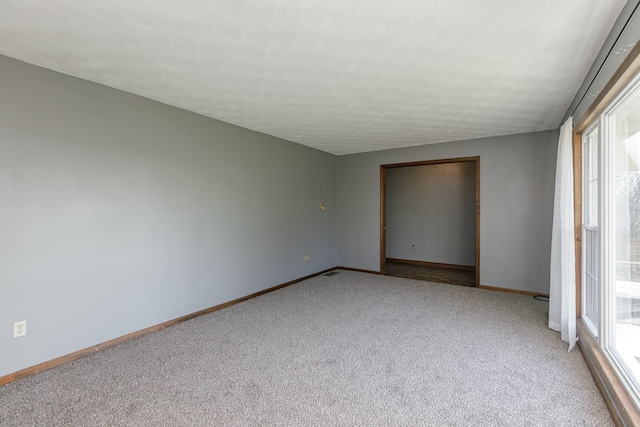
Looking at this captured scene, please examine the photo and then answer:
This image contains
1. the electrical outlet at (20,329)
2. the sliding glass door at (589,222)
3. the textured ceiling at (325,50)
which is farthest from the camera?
the sliding glass door at (589,222)

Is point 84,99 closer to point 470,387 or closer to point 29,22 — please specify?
point 29,22

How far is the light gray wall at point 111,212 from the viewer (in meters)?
2.22

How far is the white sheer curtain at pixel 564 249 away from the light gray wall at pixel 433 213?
3.16 meters

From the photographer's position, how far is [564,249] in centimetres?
286

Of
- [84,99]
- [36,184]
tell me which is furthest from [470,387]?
[84,99]

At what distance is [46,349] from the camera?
7.68 feet

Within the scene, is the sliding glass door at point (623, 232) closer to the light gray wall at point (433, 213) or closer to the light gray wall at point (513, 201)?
the light gray wall at point (513, 201)

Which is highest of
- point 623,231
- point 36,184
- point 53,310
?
point 36,184

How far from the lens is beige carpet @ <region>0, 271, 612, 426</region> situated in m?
1.77

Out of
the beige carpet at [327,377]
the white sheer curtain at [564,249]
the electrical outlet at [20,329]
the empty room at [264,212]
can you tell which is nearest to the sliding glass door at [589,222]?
the empty room at [264,212]

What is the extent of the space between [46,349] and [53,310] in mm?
299

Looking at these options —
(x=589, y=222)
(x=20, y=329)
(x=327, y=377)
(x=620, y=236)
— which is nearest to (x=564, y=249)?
(x=589, y=222)

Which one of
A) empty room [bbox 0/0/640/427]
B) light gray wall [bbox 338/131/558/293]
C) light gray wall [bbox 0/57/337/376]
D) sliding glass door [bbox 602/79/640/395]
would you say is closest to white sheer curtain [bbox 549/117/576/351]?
empty room [bbox 0/0/640/427]

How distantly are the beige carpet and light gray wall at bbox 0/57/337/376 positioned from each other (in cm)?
37
